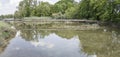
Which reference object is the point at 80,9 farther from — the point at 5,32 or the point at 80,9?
the point at 5,32

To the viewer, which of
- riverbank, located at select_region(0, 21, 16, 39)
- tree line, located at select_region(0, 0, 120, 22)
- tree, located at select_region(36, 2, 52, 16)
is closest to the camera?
riverbank, located at select_region(0, 21, 16, 39)

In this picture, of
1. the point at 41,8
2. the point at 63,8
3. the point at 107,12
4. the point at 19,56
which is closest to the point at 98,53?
the point at 19,56

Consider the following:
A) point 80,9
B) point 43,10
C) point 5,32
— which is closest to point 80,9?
point 80,9

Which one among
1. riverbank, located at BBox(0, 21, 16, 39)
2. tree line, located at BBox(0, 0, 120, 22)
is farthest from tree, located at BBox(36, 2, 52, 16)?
riverbank, located at BBox(0, 21, 16, 39)

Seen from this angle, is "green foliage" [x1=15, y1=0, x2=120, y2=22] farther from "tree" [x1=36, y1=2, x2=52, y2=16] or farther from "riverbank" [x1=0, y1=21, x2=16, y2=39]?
"riverbank" [x1=0, y1=21, x2=16, y2=39]

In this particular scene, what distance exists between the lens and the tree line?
5197cm

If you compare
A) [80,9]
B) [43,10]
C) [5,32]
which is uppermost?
[80,9]

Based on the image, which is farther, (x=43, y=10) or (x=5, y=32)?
(x=43, y=10)

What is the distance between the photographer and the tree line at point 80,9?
5197cm

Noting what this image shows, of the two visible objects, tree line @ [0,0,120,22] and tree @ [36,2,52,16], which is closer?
tree line @ [0,0,120,22]

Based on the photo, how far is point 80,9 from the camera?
71938 millimetres

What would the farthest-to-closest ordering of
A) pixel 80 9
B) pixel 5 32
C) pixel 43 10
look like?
pixel 43 10 < pixel 80 9 < pixel 5 32

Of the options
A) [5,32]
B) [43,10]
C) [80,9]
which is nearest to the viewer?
[5,32]

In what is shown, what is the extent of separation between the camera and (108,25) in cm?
5497
